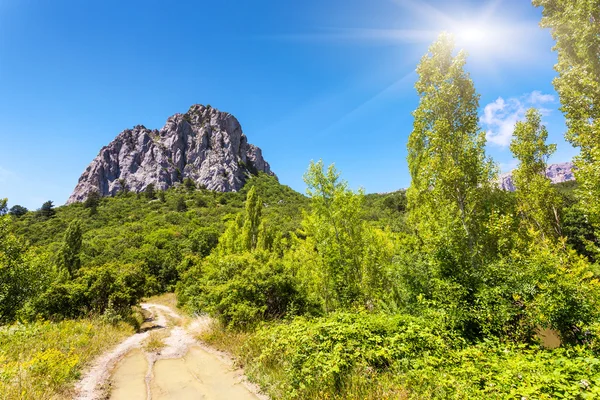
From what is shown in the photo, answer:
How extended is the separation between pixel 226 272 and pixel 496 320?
31.4 ft

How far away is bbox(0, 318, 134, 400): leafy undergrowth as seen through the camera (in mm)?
5258

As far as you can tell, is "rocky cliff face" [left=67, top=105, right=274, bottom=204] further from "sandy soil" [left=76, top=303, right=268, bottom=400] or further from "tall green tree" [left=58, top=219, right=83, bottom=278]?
"sandy soil" [left=76, top=303, right=268, bottom=400]

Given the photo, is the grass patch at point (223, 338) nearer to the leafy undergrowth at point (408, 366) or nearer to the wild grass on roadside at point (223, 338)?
the wild grass on roadside at point (223, 338)

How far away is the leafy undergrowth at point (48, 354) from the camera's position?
17.3 feet

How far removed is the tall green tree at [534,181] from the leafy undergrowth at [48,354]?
17613mm

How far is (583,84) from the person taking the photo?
23.6 feet

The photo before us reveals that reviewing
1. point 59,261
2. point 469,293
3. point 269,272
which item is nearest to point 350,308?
point 269,272

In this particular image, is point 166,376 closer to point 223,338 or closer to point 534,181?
point 223,338

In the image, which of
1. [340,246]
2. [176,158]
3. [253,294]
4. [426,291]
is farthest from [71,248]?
[176,158]

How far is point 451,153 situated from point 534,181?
7.28 meters

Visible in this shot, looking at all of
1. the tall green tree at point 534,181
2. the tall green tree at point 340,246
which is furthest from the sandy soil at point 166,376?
the tall green tree at point 534,181

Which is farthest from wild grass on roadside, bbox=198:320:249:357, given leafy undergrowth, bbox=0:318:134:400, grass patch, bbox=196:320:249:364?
leafy undergrowth, bbox=0:318:134:400

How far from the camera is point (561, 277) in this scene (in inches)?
235

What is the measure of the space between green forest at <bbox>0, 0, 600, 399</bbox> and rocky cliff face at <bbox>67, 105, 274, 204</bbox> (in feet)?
310
